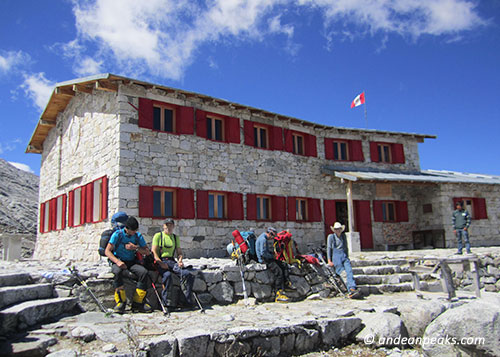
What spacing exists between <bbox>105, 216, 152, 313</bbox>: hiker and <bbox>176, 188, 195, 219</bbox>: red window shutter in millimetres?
5401

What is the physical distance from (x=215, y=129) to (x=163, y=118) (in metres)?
2.01

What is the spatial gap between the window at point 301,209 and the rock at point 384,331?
29.1ft

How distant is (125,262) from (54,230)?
10.3m

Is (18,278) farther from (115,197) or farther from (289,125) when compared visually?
(289,125)

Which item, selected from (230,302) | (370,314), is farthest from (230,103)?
(370,314)

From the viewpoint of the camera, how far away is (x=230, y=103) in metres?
13.3

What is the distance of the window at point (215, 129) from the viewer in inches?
526

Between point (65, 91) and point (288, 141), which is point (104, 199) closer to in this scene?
point (65, 91)

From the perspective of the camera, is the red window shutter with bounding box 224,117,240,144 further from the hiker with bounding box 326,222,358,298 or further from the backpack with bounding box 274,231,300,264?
the hiker with bounding box 326,222,358,298

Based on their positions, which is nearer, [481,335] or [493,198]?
[481,335]

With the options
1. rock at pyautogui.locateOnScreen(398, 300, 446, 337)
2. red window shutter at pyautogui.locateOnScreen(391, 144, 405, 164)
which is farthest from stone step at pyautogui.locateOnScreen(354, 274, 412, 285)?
red window shutter at pyautogui.locateOnScreen(391, 144, 405, 164)

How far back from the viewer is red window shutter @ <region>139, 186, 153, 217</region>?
11.0m

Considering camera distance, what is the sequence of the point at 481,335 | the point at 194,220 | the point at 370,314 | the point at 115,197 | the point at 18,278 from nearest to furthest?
the point at 481,335, the point at 18,278, the point at 370,314, the point at 115,197, the point at 194,220

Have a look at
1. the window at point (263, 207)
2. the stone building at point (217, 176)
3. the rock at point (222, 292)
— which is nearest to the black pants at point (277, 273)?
the rock at point (222, 292)
